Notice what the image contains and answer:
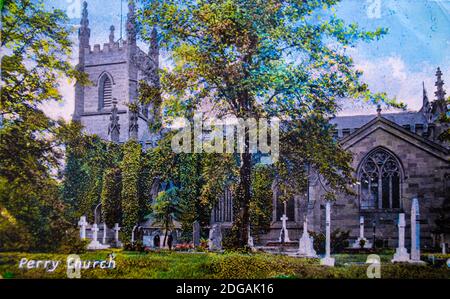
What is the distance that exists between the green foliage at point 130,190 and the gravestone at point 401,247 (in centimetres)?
479

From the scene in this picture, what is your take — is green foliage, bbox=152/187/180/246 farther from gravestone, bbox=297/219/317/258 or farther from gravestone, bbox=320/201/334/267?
gravestone, bbox=320/201/334/267

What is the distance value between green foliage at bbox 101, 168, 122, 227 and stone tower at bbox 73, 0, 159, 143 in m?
0.80

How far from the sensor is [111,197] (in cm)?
980

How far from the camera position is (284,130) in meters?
9.52

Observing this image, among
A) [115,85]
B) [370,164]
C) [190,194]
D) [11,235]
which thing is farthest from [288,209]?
[11,235]

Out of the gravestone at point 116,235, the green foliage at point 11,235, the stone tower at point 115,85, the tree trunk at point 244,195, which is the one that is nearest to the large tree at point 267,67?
the tree trunk at point 244,195

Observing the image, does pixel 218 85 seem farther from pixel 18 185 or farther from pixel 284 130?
pixel 18 185

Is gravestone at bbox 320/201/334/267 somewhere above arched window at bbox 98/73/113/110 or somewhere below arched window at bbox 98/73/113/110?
below

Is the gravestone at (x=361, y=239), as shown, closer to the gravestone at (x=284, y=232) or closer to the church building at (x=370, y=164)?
the church building at (x=370, y=164)

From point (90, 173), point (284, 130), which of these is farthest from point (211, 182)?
point (90, 173)

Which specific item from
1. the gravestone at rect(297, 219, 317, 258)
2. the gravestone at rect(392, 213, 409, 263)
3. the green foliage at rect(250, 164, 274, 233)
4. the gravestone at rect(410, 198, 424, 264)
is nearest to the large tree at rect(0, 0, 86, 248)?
the green foliage at rect(250, 164, 274, 233)

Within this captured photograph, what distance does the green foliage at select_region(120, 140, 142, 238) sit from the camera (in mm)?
9875

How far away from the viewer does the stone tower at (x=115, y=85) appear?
9984 millimetres

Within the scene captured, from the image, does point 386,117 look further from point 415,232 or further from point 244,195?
point 244,195
